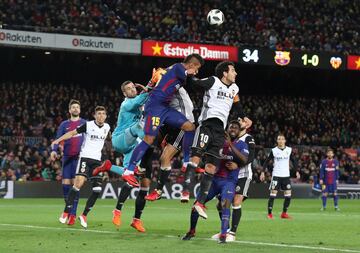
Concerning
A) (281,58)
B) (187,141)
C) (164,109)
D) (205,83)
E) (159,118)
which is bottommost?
(187,141)

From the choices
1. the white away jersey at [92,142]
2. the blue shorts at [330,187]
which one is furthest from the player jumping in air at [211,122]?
the blue shorts at [330,187]

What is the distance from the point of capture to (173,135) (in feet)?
45.8

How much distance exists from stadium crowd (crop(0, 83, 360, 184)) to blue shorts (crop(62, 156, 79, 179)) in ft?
46.6

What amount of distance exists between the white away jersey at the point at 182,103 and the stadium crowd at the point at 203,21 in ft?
73.6

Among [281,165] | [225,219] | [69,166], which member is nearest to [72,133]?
[69,166]

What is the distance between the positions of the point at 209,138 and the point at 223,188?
3.02ft

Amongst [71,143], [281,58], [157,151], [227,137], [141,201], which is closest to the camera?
[227,137]

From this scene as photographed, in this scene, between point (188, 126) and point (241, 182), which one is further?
point (241, 182)

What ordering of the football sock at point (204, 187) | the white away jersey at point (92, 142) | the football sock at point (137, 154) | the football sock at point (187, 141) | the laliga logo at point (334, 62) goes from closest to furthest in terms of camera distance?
the football sock at point (204, 187) → the football sock at point (137, 154) → the football sock at point (187, 141) → the white away jersey at point (92, 142) → the laliga logo at point (334, 62)

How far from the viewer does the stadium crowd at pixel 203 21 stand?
36.9m

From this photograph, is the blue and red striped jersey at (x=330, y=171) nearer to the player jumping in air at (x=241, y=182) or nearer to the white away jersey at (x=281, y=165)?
the white away jersey at (x=281, y=165)

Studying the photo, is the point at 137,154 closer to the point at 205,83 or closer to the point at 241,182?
the point at 205,83

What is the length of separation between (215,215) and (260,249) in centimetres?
1019

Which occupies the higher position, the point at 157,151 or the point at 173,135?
the point at 157,151
